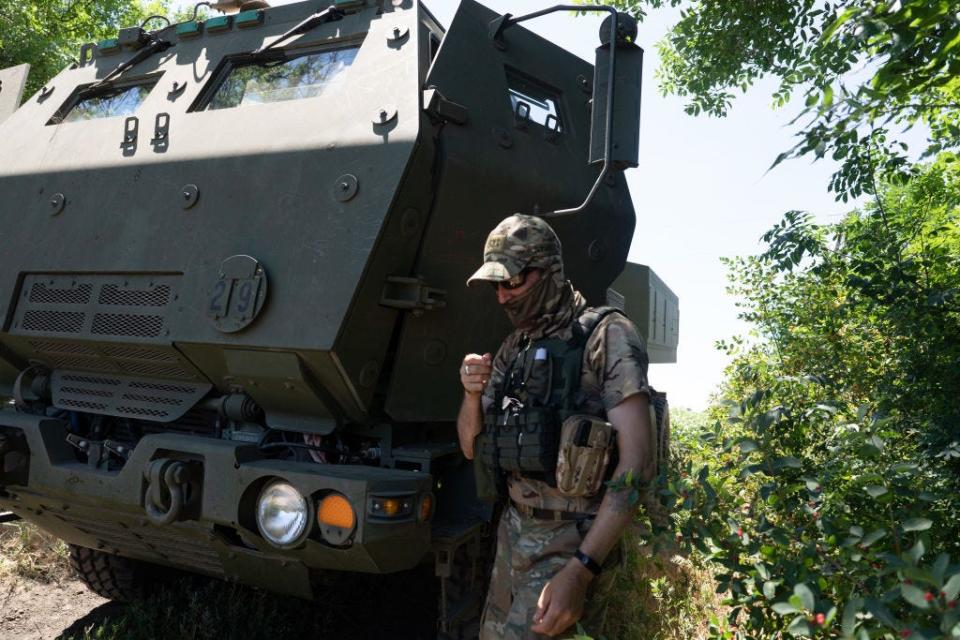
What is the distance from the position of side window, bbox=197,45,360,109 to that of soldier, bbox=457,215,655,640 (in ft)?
4.13

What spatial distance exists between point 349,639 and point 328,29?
268 centimetres

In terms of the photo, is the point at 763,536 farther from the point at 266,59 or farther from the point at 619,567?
the point at 266,59

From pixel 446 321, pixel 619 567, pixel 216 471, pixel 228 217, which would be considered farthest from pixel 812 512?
pixel 228 217

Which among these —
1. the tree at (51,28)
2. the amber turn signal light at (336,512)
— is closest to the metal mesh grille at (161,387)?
the amber turn signal light at (336,512)

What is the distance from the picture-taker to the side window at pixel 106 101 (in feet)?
12.6

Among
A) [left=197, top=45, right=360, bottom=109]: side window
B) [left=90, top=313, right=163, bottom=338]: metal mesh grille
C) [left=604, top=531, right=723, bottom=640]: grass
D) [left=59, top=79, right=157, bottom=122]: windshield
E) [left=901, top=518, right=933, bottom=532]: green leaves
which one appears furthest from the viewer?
[left=59, top=79, right=157, bottom=122]: windshield

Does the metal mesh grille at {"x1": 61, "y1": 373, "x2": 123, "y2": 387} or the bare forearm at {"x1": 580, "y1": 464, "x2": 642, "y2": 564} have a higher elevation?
the metal mesh grille at {"x1": 61, "y1": 373, "x2": 123, "y2": 387}

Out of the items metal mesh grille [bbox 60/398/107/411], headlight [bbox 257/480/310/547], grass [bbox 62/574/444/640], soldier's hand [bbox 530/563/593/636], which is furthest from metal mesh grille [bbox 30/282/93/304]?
soldier's hand [bbox 530/563/593/636]

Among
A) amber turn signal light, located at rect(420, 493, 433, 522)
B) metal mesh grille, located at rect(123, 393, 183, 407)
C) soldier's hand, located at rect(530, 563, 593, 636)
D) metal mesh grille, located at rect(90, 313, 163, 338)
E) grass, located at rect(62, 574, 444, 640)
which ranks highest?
metal mesh grille, located at rect(90, 313, 163, 338)

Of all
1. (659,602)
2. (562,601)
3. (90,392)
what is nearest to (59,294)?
(90,392)

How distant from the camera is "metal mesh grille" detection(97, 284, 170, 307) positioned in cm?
312

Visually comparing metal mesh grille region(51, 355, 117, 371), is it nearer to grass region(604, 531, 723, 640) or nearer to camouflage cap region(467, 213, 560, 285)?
camouflage cap region(467, 213, 560, 285)

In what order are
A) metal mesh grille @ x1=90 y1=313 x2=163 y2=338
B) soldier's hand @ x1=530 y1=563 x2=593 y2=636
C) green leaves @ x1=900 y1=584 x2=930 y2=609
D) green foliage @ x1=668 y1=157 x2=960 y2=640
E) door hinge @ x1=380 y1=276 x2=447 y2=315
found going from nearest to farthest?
1. green leaves @ x1=900 y1=584 x2=930 y2=609
2. green foliage @ x1=668 y1=157 x2=960 y2=640
3. soldier's hand @ x1=530 y1=563 x2=593 y2=636
4. door hinge @ x1=380 y1=276 x2=447 y2=315
5. metal mesh grille @ x1=90 y1=313 x2=163 y2=338

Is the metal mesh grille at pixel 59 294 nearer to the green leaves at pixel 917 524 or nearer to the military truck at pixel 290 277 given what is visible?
the military truck at pixel 290 277
